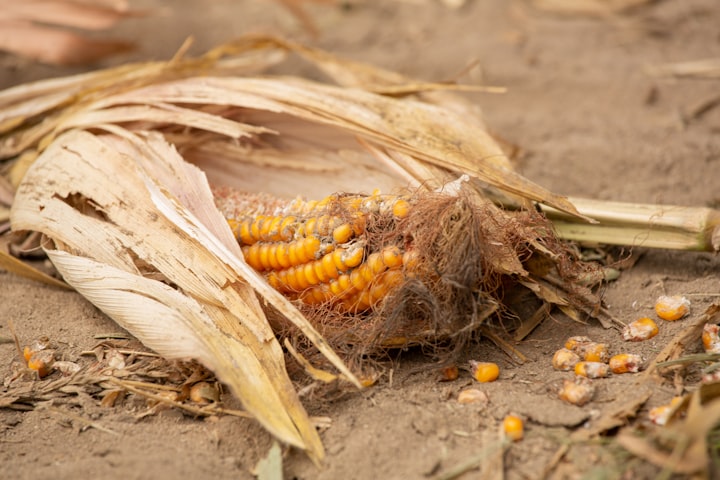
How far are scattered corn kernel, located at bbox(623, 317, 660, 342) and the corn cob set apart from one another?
2.94 ft

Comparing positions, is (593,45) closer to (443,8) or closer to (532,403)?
(443,8)

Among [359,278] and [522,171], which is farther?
[522,171]

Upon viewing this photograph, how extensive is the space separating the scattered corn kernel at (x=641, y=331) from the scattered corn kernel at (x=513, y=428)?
720 millimetres

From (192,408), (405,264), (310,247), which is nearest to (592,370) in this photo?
(405,264)

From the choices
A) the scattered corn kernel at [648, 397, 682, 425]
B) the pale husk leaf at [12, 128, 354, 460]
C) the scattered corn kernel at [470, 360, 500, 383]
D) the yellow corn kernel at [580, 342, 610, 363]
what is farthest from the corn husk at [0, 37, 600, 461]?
the scattered corn kernel at [648, 397, 682, 425]

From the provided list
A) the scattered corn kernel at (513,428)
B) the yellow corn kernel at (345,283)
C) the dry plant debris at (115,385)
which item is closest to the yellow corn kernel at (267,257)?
the yellow corn kernel at (345,283)

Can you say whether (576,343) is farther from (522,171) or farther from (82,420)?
(82,420)

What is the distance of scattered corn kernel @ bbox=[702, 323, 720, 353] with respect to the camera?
92.2 inches

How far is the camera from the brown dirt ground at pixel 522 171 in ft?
6.75

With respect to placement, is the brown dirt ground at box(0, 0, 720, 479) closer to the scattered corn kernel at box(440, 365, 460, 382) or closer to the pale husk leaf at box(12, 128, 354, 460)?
the scattered corn kernel at box(440, 365, 460, 382)

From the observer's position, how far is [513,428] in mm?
2037

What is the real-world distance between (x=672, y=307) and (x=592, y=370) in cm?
50

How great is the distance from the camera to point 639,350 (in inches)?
97.3

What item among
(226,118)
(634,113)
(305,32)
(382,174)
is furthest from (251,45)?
(634,113)
